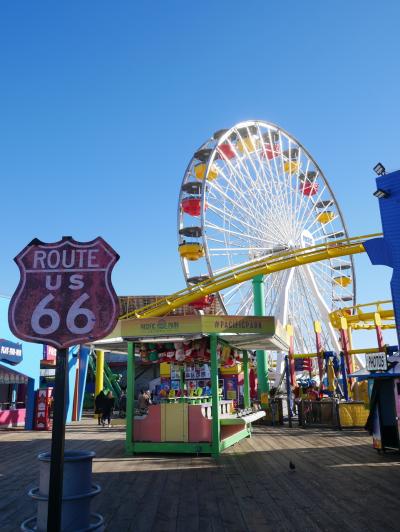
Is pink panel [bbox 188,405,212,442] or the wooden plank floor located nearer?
the wooden plank floor

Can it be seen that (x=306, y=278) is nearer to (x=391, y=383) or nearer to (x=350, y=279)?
(x=350, y=279)

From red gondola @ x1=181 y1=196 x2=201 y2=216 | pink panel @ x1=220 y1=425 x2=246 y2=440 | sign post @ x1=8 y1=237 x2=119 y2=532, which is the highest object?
red gondola @ x1=181 y1=196 x2=201 y2=216

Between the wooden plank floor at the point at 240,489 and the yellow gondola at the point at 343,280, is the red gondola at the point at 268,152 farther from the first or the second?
the wooden plank floor at the point at 240,489

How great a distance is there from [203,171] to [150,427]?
60.7 ft

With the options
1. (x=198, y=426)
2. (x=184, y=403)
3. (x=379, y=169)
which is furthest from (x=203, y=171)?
(x=198, y=426)

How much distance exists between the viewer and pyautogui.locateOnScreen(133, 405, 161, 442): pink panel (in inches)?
393

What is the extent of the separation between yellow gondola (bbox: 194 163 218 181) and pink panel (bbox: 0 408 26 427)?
14.7 meters

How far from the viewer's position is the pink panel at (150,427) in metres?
9.98

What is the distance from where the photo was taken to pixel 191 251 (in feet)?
83.7

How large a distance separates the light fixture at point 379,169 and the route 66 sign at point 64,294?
7.69 metres

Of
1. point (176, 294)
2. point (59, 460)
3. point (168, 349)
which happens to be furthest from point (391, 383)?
point (176, 294)

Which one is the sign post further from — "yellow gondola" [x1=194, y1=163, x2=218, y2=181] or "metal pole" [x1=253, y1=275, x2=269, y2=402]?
"yellow gondola" [x1=194, y1=163, x2=218, y2=181]

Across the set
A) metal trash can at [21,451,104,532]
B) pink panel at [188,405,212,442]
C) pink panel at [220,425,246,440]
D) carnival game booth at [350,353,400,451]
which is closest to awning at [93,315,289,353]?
pink panel at [188,405,212,442]

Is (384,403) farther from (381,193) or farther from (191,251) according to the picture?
(191,251)
